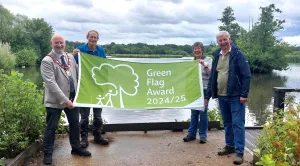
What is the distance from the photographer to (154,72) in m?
5.80

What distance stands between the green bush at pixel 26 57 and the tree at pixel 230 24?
34728 mm

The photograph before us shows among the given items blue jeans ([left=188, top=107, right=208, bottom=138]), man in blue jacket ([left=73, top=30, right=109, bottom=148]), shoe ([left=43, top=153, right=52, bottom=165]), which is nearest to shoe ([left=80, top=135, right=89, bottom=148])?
A: man in blue jacket ([left=73, top=30, right=109, bottom=148])

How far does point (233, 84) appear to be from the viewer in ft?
15.0

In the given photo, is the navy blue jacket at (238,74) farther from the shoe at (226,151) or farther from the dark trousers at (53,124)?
the dark trousers at (53,124)

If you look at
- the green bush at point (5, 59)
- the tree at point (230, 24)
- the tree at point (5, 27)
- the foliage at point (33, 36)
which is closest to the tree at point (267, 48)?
the tree at point (230, 24)

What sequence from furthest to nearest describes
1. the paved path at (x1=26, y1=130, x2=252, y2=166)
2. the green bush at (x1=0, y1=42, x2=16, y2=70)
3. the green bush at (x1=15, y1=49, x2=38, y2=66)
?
the green bush at (x1=15, y1=49, x2=38, y2=66) < the green bush at (x1=0, y1=42, x2=16, y2=70) < the paved path at (x1=26, y1=130, x2=252, y2=166)

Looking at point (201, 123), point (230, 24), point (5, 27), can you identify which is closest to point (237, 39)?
point (230, 24)

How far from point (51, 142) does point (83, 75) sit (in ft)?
3.94

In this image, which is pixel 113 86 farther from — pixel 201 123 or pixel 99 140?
pixel 201 123

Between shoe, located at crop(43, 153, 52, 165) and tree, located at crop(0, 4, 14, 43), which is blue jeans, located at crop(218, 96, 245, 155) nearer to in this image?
shoe, located at crop(43, 153, 52, 165)

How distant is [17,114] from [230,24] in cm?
6022

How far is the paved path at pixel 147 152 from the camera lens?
4625mm

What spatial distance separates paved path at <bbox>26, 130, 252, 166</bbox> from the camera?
4625 mm

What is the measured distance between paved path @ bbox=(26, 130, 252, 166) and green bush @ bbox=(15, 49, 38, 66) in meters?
49.6
